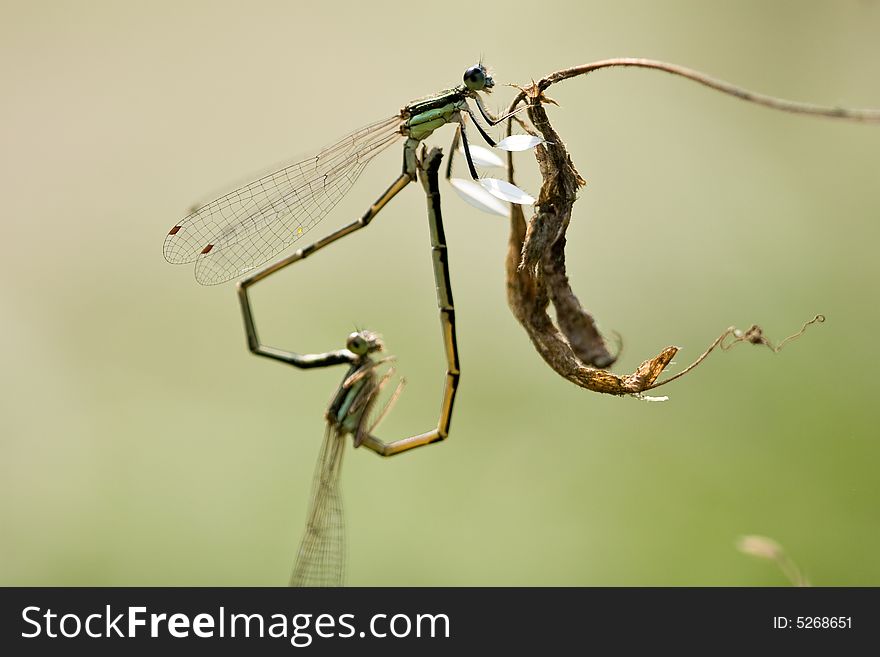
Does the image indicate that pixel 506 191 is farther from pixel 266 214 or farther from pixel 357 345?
pixel 266 214

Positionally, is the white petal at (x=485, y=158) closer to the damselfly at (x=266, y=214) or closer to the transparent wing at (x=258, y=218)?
the damselfly at (x=266, y=214)

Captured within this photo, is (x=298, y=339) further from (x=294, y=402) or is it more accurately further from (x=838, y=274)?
(x=838, y=274)

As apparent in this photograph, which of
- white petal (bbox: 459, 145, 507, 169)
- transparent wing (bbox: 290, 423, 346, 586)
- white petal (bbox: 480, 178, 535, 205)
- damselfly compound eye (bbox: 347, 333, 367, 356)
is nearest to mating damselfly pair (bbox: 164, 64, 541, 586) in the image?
damselfly compound eye (bbox: 347, 333, 367, 356)

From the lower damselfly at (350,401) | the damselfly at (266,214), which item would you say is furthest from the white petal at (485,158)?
the damselfly at (266,214)

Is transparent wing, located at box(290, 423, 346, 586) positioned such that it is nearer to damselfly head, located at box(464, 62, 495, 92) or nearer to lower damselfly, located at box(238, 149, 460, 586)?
lower damselfly, located at box(238, 149, 460, 586)

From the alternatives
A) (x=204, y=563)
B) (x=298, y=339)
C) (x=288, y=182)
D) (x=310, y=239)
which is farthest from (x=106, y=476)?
(x=288, y=182)
